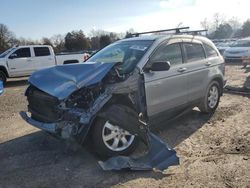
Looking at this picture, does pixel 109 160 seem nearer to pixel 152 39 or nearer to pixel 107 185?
pixel 107 185

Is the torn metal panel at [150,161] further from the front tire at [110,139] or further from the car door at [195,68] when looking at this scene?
the car door at [195,68]

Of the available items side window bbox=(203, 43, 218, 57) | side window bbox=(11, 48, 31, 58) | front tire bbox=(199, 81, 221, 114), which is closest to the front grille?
front tire bbox=(199, 81, 221, 114)

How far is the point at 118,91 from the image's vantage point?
17.7 ft

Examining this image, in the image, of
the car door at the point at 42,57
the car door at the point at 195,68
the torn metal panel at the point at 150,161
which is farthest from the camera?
the car door at the point at 42,57

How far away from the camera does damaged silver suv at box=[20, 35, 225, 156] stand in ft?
16.7

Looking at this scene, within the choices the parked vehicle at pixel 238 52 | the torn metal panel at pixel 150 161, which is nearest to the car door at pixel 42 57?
the parked vehicle at pixel 238 52

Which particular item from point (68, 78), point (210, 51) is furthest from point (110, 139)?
point (210, 51)

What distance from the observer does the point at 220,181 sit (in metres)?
4.51

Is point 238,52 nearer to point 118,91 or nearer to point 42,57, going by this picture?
point 42,57

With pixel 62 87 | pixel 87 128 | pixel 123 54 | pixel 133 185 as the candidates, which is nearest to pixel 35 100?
pixel 62 87

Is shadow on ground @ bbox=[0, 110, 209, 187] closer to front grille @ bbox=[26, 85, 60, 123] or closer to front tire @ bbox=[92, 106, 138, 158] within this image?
front tire @ bbox=[92, 106, 138, 158]

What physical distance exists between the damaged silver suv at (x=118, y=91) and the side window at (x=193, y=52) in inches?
0.9

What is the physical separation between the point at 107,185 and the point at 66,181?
1.96 ft

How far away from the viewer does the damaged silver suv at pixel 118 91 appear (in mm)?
5086
